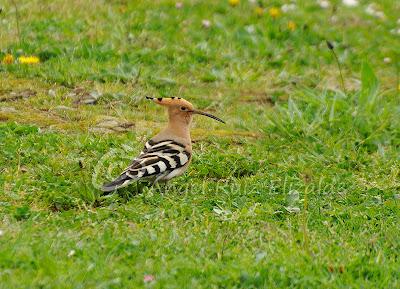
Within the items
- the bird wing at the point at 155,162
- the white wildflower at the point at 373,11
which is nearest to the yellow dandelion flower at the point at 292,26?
the white wildflower at the point at 373,11

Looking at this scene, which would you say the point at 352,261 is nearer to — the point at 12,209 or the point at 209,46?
the point at 12,209

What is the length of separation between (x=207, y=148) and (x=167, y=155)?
1218mm

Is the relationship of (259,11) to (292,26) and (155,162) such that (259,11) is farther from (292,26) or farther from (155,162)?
(155,162)

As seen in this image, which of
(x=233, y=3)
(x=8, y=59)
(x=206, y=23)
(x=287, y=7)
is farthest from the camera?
(x=287, y=7)

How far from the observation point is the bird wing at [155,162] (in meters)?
6.38

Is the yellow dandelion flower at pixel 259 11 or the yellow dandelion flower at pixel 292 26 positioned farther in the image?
the yellow dandelion flower at pixel 259 11

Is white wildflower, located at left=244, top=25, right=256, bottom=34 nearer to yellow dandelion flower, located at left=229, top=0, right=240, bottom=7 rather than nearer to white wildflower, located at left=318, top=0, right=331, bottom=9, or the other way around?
yellow dandelion flower, located at left=229, top=0, right=240, bottom=7

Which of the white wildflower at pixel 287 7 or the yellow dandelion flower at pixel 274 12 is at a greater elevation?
the yellow dandelion flower at pixel 274 12

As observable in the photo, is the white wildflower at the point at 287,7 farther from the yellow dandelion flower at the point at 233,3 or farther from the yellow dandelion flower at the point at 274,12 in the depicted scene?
the yellow dandelion flower at the point at 233,3

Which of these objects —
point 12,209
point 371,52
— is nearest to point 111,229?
point 12,209

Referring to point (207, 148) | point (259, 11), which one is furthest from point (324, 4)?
point (207, 148)

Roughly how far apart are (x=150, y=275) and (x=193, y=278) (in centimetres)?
23

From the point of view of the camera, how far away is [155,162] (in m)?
6.59

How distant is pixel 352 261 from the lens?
542 cm
